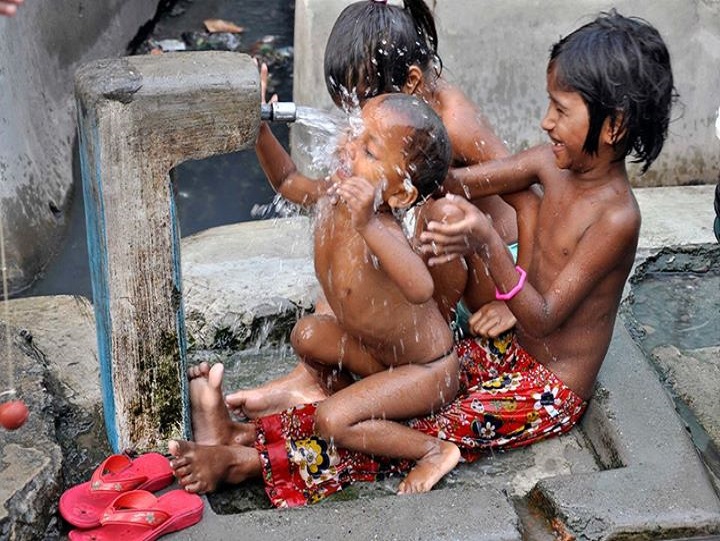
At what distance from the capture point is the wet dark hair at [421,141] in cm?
260

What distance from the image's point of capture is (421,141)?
2.61m

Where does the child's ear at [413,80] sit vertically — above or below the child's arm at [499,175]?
above

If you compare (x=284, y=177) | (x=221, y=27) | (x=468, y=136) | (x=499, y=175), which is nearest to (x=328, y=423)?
(x=284, y=177)

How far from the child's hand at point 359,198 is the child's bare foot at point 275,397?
70cm

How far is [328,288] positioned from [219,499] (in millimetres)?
624

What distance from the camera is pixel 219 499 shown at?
287 centimetres

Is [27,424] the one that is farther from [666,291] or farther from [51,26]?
[51,26]

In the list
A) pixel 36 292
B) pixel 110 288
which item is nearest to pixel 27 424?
pixel 110 288

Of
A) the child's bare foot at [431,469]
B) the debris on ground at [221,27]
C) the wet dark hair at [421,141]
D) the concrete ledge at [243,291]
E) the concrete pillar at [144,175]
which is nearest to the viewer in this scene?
the concrete pillar at [144,175]

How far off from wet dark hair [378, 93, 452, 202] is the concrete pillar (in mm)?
344

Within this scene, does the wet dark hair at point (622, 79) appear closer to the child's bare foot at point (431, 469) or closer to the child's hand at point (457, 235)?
the child's hand at point (457, 235)

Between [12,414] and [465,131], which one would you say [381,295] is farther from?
[12,414]

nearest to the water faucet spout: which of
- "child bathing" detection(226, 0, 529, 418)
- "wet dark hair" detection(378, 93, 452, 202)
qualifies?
"wet dark hair" detection(378, 93, 452, 202)

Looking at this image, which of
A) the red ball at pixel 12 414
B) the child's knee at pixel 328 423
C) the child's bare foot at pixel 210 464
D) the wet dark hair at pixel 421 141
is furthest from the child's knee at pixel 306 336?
the red ball at pixel 12 414
